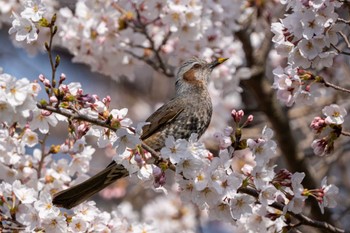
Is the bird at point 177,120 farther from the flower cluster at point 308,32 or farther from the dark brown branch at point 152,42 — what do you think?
the flower cluster at point 308,32

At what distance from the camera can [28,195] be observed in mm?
3471

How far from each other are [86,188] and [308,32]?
1.57 metres

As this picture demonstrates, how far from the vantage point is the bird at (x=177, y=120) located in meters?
3.77

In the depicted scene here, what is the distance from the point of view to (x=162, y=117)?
14.2ft

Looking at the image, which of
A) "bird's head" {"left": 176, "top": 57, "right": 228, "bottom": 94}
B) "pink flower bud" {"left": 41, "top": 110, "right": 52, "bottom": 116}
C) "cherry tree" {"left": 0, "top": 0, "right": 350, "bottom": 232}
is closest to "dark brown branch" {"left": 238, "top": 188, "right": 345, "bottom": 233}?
"cherry tree" {"left": 0, "top": 0, "right": 350, "bottom": 232}

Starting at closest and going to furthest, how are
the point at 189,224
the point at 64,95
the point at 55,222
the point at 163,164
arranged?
1. the point at 64,95
2. the point at 163,164
3. the point at 55,222
4. the point at 189,224

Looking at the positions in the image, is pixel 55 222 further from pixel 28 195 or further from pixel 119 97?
pixel 119 97

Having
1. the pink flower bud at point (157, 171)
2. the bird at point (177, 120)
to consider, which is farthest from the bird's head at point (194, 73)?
the pink flower bud at point (157, 171)

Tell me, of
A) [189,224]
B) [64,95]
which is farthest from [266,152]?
[189,224]

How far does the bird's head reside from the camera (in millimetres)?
4988

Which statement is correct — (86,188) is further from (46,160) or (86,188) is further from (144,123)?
(144,123)

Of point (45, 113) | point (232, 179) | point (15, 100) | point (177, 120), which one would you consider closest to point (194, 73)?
point (177, 120)

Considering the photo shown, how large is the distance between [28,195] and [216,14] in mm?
2468

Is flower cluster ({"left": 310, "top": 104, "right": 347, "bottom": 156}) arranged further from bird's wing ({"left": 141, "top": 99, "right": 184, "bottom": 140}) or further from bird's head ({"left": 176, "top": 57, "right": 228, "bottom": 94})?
bird's head ({"left": 176, "top": 57, "right": 228, "bottom": 94})
